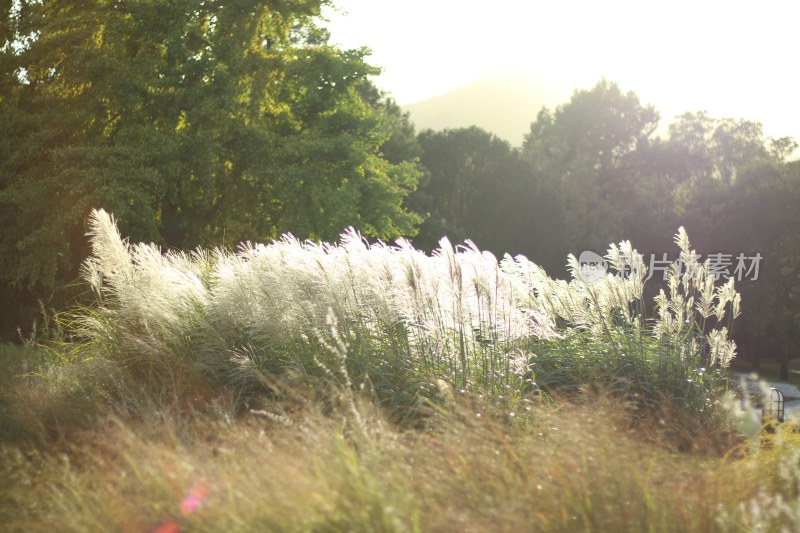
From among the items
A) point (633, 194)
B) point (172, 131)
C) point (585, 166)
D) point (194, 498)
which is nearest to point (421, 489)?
point (194, 498)

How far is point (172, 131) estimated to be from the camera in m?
18.8

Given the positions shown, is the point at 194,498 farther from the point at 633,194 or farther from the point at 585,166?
the point at 585,166

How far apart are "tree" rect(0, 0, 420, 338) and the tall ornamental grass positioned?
34.4 feet

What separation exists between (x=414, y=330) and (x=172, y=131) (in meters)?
13.5

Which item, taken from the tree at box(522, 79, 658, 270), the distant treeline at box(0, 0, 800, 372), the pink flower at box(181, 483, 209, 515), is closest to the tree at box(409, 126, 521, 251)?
the tree at box(522, 79, 658, 270)

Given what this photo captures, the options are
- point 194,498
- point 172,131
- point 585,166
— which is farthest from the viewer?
point 585,166

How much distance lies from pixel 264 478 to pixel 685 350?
471 centimetres

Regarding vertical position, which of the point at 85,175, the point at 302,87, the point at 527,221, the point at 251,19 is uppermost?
the point at 251,19

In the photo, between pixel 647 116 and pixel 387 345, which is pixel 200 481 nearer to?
pixel 387 345

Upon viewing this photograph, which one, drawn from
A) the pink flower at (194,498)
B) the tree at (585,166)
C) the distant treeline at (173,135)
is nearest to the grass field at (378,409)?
the pink flower at (194,498)

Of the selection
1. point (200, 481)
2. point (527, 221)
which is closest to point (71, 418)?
point (200, 481)

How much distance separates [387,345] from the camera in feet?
22.7

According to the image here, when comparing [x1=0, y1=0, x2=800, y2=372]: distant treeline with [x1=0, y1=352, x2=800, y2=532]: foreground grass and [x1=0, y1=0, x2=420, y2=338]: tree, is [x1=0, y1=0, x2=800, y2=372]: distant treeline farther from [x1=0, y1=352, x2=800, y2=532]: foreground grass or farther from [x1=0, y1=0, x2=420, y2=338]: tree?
[x1=0, y1=352, x2=800, y2=532]: foreground grass

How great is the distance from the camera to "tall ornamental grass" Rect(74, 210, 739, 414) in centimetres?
647
